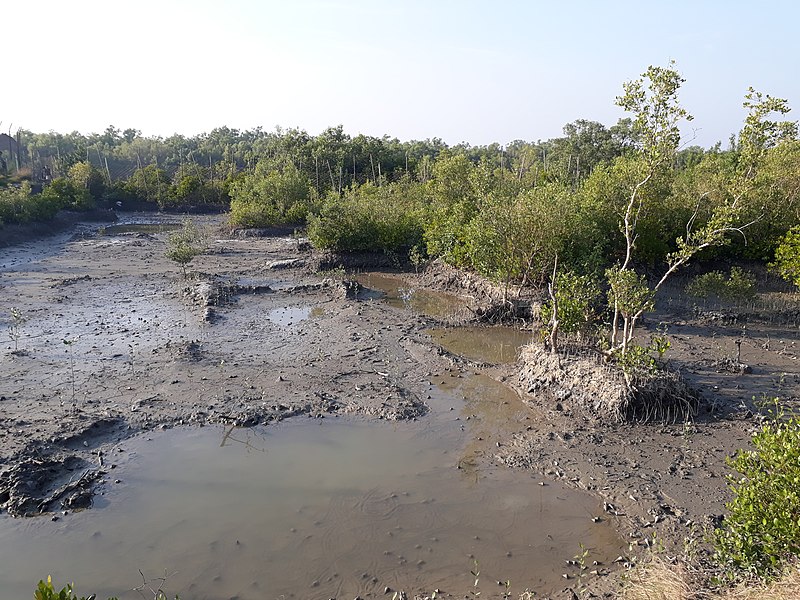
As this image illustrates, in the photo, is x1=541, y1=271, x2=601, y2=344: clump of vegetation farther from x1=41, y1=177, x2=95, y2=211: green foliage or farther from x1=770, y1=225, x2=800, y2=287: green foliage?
x1=41, y1=177, x2=95, y2=211: green foliage

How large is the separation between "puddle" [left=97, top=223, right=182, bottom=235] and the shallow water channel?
119ft

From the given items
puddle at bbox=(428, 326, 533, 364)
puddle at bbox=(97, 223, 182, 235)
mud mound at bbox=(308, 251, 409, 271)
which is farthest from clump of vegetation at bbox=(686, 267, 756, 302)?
puddle at bbox=(97, 223, 182, 235)

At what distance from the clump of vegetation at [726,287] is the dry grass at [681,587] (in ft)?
49.3

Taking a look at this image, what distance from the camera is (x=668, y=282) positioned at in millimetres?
23547

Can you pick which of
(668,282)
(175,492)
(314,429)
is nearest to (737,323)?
(668,282)

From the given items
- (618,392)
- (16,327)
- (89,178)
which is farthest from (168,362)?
(89,178)

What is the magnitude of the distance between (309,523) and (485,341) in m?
10.2

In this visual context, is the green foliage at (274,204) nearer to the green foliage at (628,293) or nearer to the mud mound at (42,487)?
the green foliage at (628,293)

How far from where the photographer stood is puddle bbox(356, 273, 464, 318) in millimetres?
21516

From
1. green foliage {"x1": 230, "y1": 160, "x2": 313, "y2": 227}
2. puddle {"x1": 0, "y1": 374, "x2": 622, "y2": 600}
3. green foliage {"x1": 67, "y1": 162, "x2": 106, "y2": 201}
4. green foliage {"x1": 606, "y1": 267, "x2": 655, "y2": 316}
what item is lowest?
puddle {"x1": 0, "y1": 374, "x2": 622, "y2": 600}

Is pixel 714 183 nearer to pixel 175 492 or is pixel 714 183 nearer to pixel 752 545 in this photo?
pixel 752 545

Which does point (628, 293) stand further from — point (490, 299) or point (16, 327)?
point (16, 327)

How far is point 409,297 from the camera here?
23.4 m

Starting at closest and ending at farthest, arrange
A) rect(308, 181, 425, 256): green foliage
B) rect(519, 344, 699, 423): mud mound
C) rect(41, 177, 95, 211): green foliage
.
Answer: rect(519, 344, 699, 423): mud mound → rect(308, 181, 425, 256): green foliage → rect(41, 177, 95, 211): green foliage
